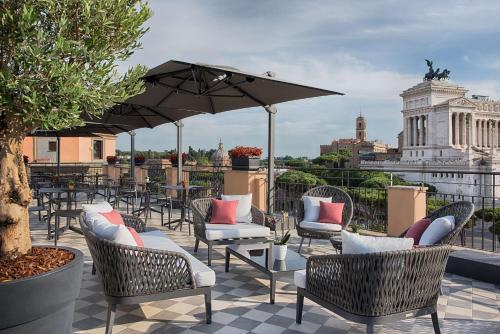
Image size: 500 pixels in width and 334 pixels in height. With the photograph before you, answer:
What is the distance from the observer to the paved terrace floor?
107 inches

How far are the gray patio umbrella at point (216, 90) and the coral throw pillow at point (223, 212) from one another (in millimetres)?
1056

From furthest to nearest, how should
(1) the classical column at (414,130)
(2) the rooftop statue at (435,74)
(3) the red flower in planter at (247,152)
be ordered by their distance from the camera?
(1) the classical column at (414,130) < (2) the rooftop statue at (435,74) < (3) the red flower in planter at (247,152)

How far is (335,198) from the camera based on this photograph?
5348 mm

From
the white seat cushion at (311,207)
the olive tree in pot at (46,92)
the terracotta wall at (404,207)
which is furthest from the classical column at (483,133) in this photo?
the olive tree in pot at (46,92)

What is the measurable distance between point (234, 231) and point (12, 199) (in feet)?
8.57

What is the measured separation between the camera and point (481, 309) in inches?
123

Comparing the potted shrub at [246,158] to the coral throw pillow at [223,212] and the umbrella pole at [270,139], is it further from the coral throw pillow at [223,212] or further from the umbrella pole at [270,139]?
the coral throw pillow at [223,212]

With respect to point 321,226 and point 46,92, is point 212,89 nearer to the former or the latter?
point 321,226

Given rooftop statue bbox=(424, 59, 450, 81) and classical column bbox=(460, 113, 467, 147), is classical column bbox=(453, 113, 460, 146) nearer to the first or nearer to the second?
classical column bbox=(460, 113, 467, 147)

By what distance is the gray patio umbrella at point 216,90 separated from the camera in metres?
4.23

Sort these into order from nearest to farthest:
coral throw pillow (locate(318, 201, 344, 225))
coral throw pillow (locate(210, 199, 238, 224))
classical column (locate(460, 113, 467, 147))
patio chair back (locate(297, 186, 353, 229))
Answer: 1. coral throw pillow (locate(210, 199, 238, 224))
2. coral throw pillow (locate(318, 201, 344, 225))
3. patio chair back (locate(297, 186, 353, 229))
4. classical column (locate(460, 113, 467, 147))

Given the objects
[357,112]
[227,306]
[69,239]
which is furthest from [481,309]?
[357,112]

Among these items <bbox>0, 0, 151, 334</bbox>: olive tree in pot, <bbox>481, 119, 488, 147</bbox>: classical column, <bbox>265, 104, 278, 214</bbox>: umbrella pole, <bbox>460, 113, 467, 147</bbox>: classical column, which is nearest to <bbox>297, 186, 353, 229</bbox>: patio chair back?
<bbox>265, 104, 278, 214</bbox>: umbrella pole

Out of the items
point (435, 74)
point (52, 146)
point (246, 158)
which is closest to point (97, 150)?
point (52, 146)
